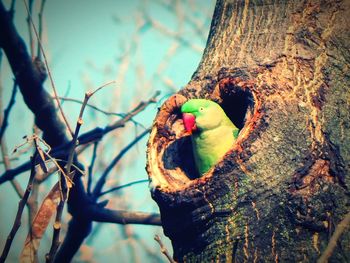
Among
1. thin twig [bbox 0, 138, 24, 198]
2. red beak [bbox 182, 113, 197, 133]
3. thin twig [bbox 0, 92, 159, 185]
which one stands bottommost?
thin twig [bbox 0, 138, 24, 198]

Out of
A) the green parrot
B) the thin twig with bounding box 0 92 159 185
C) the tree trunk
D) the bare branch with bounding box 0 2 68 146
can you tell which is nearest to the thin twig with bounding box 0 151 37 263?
the tree trunk

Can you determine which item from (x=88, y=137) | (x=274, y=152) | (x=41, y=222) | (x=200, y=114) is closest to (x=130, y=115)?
(x=88, y=137)

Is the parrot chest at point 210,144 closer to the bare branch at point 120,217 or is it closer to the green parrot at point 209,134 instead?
the green parrot at point 209,134

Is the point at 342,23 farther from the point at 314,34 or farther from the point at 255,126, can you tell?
the point at 255,126

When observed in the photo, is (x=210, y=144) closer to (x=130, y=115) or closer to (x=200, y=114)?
(x=200, y=114)

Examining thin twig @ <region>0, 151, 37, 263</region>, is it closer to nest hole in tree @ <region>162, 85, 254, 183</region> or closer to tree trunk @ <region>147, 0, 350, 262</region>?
tree trunk @ <region>147, 0, 350, 262</region>

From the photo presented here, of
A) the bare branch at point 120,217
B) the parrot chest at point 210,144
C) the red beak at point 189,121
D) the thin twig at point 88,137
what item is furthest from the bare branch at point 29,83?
the parrot chest at point 210,144
